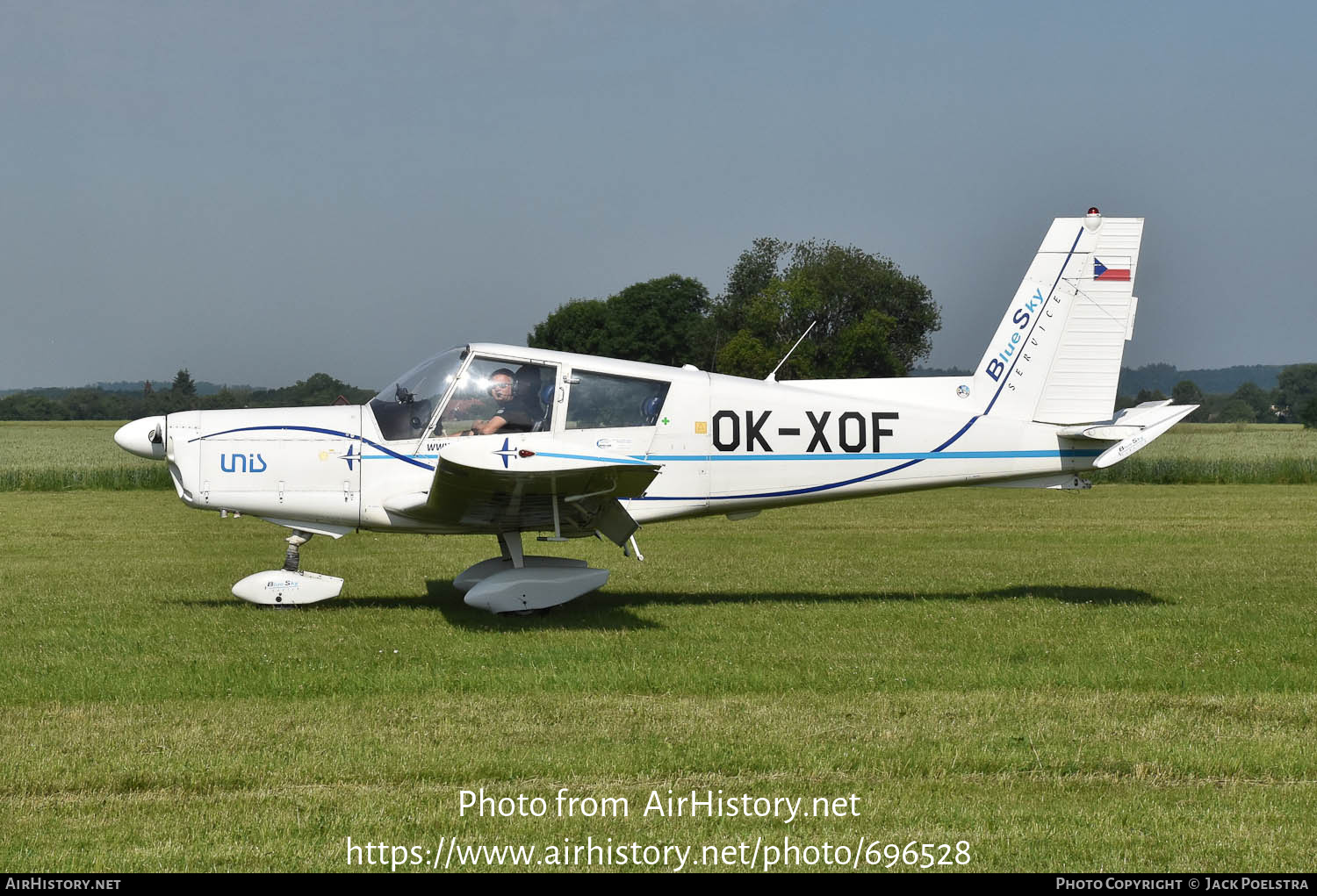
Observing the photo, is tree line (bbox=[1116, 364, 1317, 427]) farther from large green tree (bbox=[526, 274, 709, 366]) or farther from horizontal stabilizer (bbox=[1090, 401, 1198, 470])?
horizontal stabilizer (bbox=[1090, 401, 1198, 470])

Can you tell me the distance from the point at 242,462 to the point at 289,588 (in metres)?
1.07

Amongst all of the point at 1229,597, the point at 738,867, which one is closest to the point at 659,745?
the point at 738,867

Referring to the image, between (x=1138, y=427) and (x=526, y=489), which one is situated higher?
(x=1138, y=427)

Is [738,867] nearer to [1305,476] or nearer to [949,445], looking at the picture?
[949,445]

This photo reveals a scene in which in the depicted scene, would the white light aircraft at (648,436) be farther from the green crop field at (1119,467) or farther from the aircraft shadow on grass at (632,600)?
the green crop field at (1119,467)

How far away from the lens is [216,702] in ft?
22.0

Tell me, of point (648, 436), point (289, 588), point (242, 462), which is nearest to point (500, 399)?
point (648, 436)

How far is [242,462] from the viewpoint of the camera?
9508 mm

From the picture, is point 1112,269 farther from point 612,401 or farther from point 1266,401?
point 1266,401

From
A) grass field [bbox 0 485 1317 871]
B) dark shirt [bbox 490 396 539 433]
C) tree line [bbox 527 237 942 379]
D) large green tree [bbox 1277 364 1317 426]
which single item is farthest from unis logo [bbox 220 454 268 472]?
large green tree [bbox 1277 364 1317 426]

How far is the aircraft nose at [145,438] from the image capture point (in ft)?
31.6

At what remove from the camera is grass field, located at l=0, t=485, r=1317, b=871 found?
470 centimetres

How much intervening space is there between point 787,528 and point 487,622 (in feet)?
29.8

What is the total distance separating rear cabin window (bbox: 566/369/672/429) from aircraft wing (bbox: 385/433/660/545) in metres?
0.26
